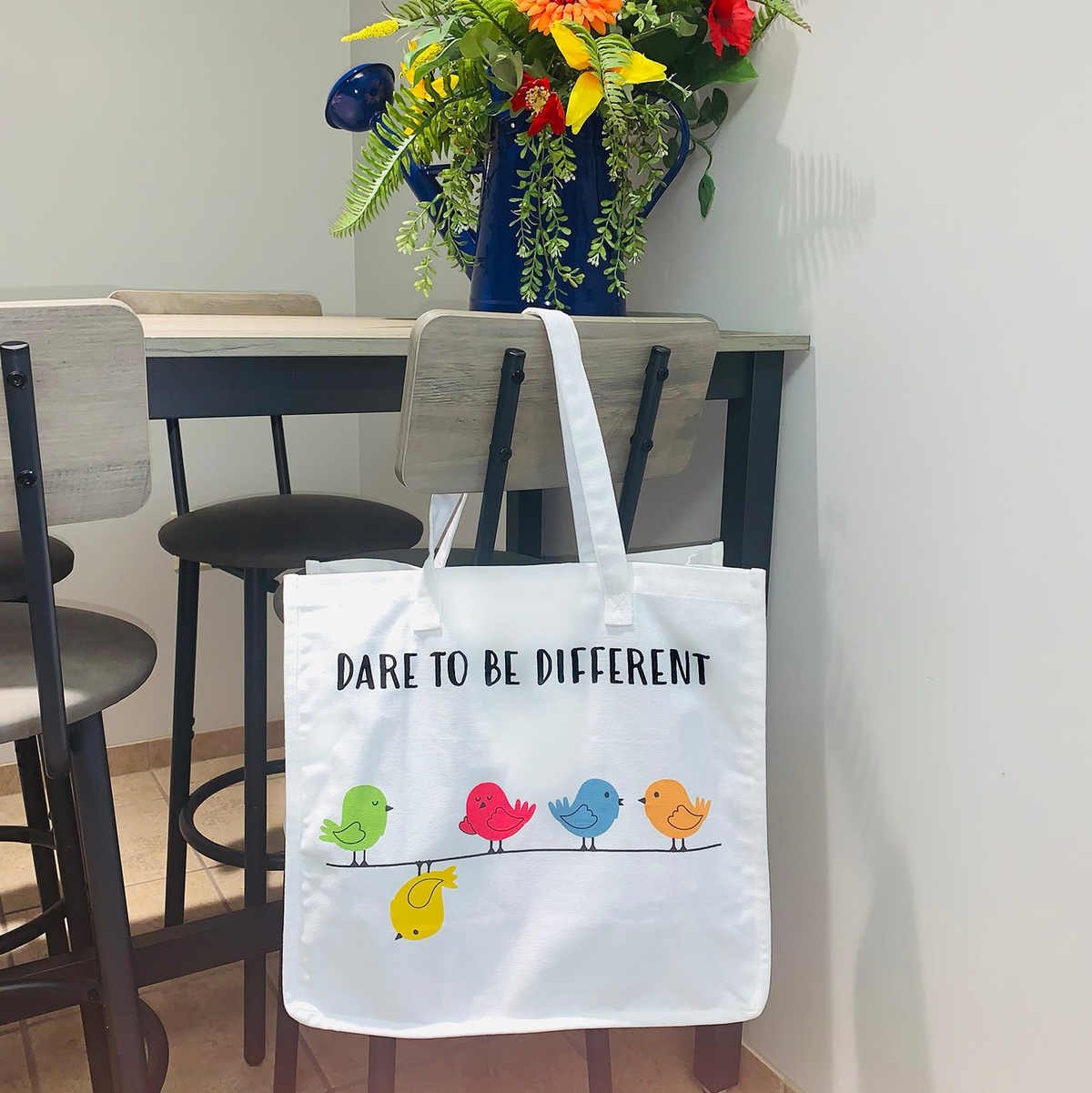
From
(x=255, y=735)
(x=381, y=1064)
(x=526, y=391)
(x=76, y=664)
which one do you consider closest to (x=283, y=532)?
(x=255, y=735)

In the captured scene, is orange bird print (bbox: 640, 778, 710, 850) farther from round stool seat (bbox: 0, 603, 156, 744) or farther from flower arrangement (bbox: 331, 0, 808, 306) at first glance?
flower arrangement (bbox: 331, 0, 808, 306)

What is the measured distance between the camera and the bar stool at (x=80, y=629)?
27.4 inches

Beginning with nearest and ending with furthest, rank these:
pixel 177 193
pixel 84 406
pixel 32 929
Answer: pixel 84 406
pixel 32 929
pixel 177 193

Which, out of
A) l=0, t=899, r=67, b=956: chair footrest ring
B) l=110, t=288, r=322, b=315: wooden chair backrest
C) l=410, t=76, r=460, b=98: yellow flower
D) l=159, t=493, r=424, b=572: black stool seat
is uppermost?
l=410, t=76, r=460, b=98: yellow flower

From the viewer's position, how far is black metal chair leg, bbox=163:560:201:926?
1424 millimetres

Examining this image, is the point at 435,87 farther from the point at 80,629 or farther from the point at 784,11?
the point at 80,629

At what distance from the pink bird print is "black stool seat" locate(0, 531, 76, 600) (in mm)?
615

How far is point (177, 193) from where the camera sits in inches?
80.5

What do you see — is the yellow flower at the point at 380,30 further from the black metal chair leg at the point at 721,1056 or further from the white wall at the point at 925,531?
the black metal chair leg at the point at 721,1056

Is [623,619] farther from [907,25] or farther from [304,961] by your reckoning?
[907,25]

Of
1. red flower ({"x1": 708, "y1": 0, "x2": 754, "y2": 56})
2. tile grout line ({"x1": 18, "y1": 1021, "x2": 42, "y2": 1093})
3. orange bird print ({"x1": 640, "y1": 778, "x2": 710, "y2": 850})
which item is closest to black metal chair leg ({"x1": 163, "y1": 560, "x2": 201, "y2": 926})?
tile grout line ({"x1": 18, "y1": 1021, "x2": 42, "y2": 1093})

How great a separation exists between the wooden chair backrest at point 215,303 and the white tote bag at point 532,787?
821 millimetres

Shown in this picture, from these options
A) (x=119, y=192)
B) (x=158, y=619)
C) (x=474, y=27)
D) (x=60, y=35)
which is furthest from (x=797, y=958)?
(x=60, y=35)

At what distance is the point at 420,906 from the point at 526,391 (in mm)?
433
